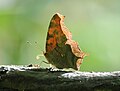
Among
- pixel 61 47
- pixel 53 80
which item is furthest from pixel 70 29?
pixel 53 80

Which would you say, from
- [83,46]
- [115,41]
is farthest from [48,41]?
[115,41]

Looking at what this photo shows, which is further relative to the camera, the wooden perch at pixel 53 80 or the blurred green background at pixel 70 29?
the blurred green background at pixel 70 29

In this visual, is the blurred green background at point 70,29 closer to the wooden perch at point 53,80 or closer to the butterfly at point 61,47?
the butterfly at point 61,47

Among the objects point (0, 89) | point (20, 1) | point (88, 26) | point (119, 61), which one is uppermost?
point (20, 1)

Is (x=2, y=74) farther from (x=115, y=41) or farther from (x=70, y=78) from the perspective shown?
(x=115, y=41)

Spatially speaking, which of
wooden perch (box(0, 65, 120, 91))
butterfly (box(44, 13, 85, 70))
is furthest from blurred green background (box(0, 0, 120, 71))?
wooden perch (box(0, 65, 120, 91))

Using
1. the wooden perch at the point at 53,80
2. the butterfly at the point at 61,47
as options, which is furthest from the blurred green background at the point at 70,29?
the wooden perch at the point at 53,80
